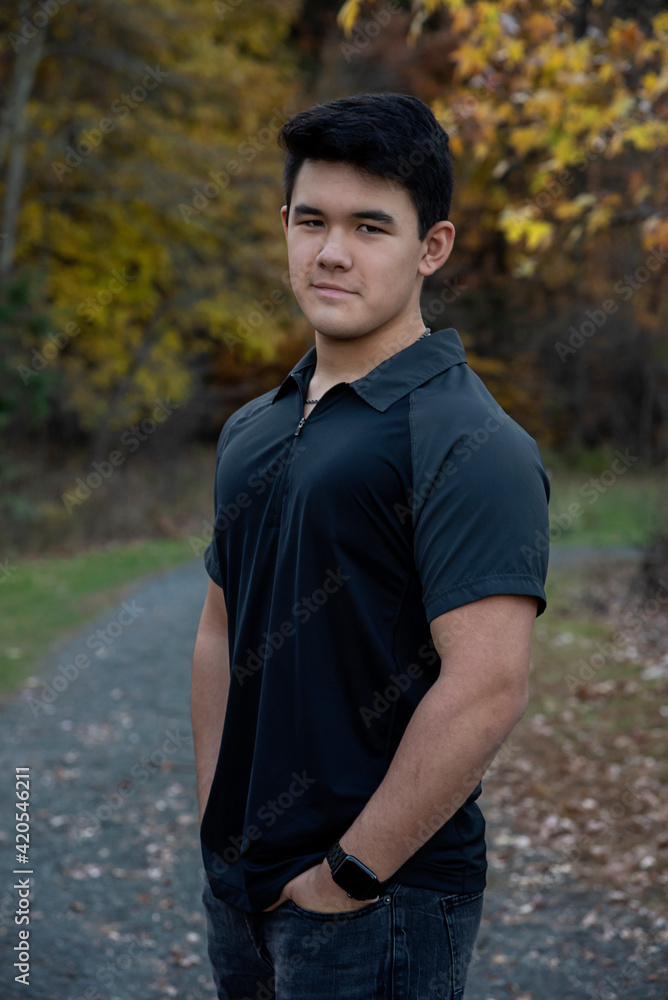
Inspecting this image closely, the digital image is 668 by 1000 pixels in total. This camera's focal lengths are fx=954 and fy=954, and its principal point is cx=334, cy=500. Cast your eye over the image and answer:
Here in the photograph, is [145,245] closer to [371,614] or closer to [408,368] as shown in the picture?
[408,368]

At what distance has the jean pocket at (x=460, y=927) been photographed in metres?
1.60

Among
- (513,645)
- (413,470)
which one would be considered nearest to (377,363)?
(413,470)

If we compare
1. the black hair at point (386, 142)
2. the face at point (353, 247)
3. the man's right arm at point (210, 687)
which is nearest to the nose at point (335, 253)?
the face at point (353, 247)

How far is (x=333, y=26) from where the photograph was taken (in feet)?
75.0

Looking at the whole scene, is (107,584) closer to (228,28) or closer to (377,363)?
(377,363)

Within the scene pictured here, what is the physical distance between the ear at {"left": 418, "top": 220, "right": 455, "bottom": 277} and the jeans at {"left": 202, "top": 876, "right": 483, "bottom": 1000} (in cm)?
109

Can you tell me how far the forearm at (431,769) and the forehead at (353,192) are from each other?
819 mm

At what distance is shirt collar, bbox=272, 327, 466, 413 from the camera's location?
1.64m

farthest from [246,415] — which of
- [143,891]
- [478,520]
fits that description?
[143,891]

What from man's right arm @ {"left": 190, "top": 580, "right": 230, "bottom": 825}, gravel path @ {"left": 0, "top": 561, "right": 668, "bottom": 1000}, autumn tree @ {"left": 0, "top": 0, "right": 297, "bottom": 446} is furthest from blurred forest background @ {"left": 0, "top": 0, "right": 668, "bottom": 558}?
man's right arm @ {"left": 190, "top": 580, "right": 230, "bottom": 825}

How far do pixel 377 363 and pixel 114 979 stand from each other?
289 centimetres

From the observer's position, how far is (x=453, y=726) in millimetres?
1458

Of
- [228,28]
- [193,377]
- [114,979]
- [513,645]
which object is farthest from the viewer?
[193,377]

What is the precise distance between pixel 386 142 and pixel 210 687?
1140mm
